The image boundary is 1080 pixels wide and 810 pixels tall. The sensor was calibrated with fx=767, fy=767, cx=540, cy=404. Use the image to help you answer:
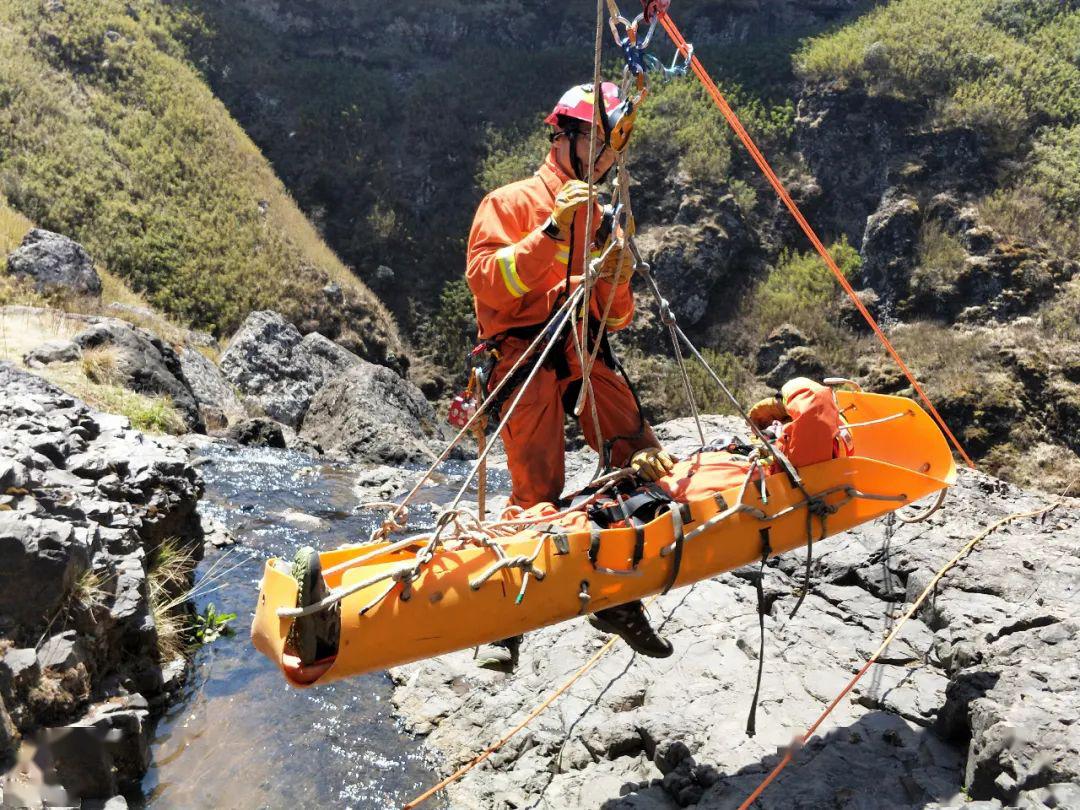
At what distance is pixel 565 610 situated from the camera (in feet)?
10.3

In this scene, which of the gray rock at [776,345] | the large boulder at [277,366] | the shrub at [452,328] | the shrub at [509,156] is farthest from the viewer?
the shrub at [509,156]

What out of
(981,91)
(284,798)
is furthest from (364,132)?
(284,798)

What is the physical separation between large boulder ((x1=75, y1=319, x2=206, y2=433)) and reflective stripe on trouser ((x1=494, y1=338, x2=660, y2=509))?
7.73 m

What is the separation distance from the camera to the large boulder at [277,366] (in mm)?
16094

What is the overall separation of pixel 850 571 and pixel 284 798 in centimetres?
360

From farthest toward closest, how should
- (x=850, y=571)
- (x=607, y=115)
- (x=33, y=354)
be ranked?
(x=33, y=354), (x=850, y=571), (x=607, y=115)

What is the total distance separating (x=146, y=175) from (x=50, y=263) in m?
8.79

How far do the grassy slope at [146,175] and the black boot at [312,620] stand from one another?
17.8 metres

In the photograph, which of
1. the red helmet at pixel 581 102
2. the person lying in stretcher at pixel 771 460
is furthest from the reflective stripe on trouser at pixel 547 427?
the red helmet at pixel 581 102

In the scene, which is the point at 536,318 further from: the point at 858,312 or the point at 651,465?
the point at 858,312

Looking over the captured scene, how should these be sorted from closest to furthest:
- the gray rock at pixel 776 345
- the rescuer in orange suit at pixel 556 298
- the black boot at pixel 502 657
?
the rescuer in orange suit at pixel 556 298 → the black boot at pixel 502 657 → the gray rock at pixel 776 345

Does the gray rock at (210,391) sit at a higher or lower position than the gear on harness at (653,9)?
lower

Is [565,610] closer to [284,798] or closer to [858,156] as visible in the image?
[284,798]

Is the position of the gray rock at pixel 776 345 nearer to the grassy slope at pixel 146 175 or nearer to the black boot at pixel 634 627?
the grassy slope at pixel 146 175
